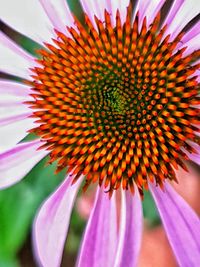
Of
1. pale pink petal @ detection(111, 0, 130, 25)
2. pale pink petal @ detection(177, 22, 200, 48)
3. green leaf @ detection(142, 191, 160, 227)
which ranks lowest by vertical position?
→ green leaf @ detection(142, 191, 160, 227)

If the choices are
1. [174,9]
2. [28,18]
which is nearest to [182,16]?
[174,9]

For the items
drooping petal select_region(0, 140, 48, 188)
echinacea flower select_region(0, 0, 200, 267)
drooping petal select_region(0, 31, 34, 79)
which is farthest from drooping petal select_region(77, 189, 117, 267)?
drooping petal select_region(0, 31, 34, 79)

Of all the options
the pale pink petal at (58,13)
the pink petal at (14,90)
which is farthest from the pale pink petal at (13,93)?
the pale pink petal at (58,13)

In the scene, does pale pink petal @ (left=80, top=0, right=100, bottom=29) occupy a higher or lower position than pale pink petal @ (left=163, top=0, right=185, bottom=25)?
higher

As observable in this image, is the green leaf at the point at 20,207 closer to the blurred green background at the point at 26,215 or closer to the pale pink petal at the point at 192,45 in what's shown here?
the blurred green background at the point at 26,215

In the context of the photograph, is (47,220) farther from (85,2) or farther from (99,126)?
(85,2)

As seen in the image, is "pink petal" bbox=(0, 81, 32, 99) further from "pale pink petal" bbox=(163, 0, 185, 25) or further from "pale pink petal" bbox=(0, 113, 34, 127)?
"pale pink petal" bbox=(163, 0, 185, 25)
